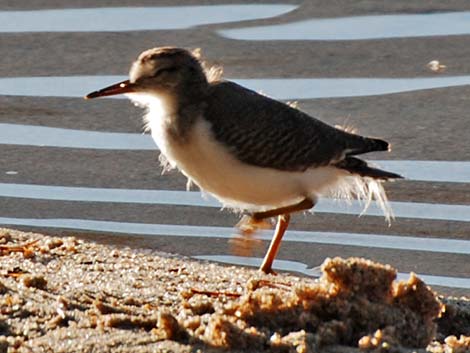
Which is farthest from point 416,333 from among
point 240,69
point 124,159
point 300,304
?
point 240,69

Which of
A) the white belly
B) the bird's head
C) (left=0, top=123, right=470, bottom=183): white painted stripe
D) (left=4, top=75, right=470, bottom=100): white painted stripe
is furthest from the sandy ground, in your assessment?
(left=4, top=75, right=470, bottom=100): white painted stripe

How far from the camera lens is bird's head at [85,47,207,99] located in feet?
21.3

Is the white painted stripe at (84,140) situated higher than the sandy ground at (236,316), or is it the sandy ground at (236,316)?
the sandy ground at (236,316)

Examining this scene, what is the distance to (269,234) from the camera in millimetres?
Answer: 7500

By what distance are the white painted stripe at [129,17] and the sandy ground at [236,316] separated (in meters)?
5.07

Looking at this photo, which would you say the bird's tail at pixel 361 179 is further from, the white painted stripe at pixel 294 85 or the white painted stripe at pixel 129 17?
the white painted stripe at pixel 129 17

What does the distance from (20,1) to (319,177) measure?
4826 millimetres

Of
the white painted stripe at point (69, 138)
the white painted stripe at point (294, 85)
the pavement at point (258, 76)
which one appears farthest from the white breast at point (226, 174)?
the white painted stripe at point (294, 85)

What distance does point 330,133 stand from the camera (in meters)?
6.54

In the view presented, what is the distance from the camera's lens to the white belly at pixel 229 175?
6.21 meters

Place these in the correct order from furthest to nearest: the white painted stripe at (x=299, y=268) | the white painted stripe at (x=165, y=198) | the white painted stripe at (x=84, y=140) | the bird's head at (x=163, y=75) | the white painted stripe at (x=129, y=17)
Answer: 1. the white painted stripe at (x=129, y=17)
2. the white painted stripe at (x=84, y=140)
3. the white painted stripe at (x=165, y=198)
4. the white painted stripe at (x=299, y=268)
5. the bird's head at (x=163, y=75)

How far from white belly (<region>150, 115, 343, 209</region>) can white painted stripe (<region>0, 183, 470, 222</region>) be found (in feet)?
4.14

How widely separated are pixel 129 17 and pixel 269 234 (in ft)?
11.3

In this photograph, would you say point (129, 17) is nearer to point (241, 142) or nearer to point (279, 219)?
point (279, 219)
